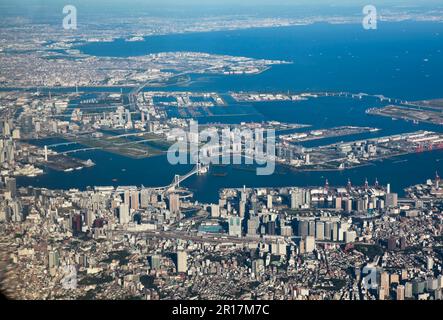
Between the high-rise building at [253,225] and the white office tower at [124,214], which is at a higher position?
the white office tower at [124,214]

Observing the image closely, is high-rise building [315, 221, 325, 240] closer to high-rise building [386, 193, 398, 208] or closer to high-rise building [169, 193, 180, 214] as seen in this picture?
high-rise building [386, 193, 398, 208]

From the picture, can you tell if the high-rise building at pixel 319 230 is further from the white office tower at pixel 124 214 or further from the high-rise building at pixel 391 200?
the white office tower at pixel 124 214

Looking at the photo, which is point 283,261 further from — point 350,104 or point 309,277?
point 350,104

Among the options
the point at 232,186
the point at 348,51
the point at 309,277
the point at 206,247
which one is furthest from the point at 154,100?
the point at 348,51

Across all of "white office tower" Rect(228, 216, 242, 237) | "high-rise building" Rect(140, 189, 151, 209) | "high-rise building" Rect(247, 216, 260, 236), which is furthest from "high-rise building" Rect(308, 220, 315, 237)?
"high-rise building" Rect(140, 189, 151, 209)

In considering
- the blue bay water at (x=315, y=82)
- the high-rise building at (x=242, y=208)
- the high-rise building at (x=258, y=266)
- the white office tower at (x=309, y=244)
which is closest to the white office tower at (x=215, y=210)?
the high-rise building at (x=242, y=208)

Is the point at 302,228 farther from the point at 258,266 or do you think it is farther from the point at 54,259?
the point at 54,259
